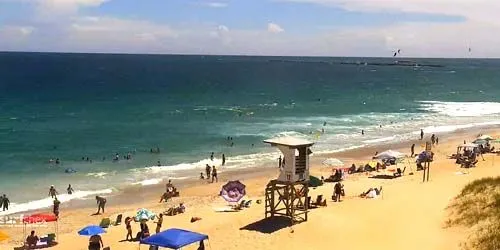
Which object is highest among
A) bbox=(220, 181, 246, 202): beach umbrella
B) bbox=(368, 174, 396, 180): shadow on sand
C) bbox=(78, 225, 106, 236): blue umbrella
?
bbox=(220, 181, 246, 202): beach umbrella

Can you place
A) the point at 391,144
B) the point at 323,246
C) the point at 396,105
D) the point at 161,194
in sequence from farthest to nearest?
the point at 396,105 < the point at 391,144 < the point at 161,194 < the point at 323,246

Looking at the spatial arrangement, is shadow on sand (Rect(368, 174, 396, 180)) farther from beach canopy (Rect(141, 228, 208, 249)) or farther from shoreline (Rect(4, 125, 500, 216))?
beach canopy (Rect(141, 228, 208, 249))

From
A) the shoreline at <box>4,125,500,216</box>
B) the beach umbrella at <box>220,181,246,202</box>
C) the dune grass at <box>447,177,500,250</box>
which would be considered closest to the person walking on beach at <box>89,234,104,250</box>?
the beach umbrella at <box>220,181,246,202</box>

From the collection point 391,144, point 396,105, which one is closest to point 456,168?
point 391,144

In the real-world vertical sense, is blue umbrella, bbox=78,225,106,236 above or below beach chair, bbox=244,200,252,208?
above

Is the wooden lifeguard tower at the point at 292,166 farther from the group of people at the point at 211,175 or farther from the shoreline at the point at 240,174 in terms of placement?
the group of people at the point at 211,175

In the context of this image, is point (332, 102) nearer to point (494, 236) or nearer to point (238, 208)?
point (238, 208)
